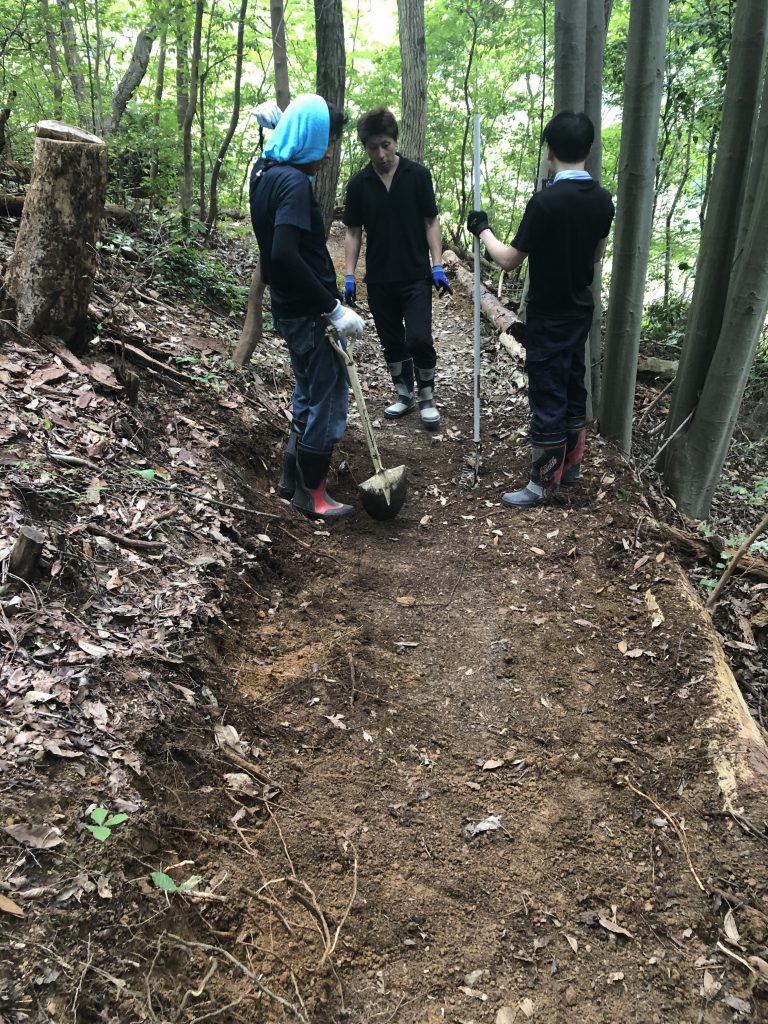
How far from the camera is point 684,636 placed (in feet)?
11.0

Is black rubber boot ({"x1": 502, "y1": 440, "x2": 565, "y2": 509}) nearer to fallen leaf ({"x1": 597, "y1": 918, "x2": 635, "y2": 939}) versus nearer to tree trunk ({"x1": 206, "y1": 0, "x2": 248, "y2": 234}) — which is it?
fallen leaf ({"x1": 597, "y1": 918, "x2": 635, "y2": 939})

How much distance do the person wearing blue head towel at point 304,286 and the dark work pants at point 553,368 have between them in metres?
1.25

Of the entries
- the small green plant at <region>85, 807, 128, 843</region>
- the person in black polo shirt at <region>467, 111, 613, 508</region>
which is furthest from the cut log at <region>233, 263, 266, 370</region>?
the small green plant at <region>85, 807, 128, 843</region>

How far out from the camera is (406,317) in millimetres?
5660

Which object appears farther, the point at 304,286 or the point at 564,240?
the point at 564,240

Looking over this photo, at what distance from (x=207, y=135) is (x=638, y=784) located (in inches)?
351

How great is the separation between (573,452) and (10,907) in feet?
13.7

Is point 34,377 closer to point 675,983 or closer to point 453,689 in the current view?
point 453,689

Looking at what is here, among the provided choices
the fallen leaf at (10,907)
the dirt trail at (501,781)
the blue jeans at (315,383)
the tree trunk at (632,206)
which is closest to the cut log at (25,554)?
the dirt trail at (501,781)

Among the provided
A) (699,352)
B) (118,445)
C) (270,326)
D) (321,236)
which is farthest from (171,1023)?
(270,326)

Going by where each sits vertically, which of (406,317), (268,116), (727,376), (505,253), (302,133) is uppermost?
(268,116)

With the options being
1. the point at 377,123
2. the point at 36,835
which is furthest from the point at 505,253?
the point at 36,835

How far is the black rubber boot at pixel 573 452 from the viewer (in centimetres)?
472

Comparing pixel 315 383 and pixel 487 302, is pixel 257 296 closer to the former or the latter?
pixel 315 383
